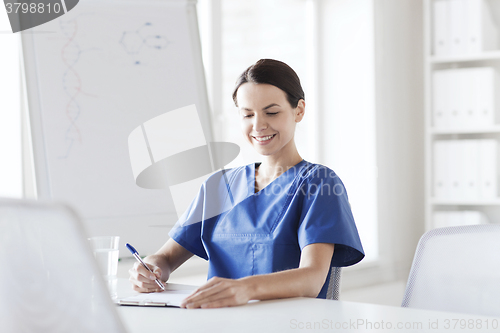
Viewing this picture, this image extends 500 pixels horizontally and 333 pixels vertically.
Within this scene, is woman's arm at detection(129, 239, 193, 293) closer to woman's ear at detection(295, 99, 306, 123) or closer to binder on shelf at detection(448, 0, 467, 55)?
woman's ear at detection(295, 99, 306, 123)

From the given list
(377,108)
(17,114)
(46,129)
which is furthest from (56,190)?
(377,108)

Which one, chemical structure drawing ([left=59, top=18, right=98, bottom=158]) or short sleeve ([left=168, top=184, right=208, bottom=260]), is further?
chemical structure drawing ([left=59, top=18, right=98, bottom=158])

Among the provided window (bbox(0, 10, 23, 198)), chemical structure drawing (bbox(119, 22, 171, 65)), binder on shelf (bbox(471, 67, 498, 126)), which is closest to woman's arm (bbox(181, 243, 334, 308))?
chemical structure drawing (bbox(119, 22, 171, 65))

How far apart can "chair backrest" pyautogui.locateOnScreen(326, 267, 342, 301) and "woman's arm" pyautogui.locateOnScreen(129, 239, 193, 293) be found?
391 millimetres

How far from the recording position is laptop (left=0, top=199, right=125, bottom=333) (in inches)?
16.4

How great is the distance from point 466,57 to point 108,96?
2.11m

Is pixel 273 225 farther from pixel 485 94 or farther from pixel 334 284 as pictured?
pixel 485 94

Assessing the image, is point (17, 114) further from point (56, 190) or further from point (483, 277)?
point (483, 277)

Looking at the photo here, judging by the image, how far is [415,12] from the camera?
347cm

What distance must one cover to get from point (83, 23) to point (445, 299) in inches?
50.3

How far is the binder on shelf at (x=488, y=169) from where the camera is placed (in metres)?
2.91

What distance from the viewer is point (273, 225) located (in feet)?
4.26

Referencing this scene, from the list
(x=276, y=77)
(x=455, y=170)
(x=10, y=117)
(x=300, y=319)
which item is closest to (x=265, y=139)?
(x=276, y=77)

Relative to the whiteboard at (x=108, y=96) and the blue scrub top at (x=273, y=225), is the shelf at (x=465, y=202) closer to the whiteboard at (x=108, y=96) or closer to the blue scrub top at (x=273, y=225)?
the whiteboard at (x=108, y=96)
